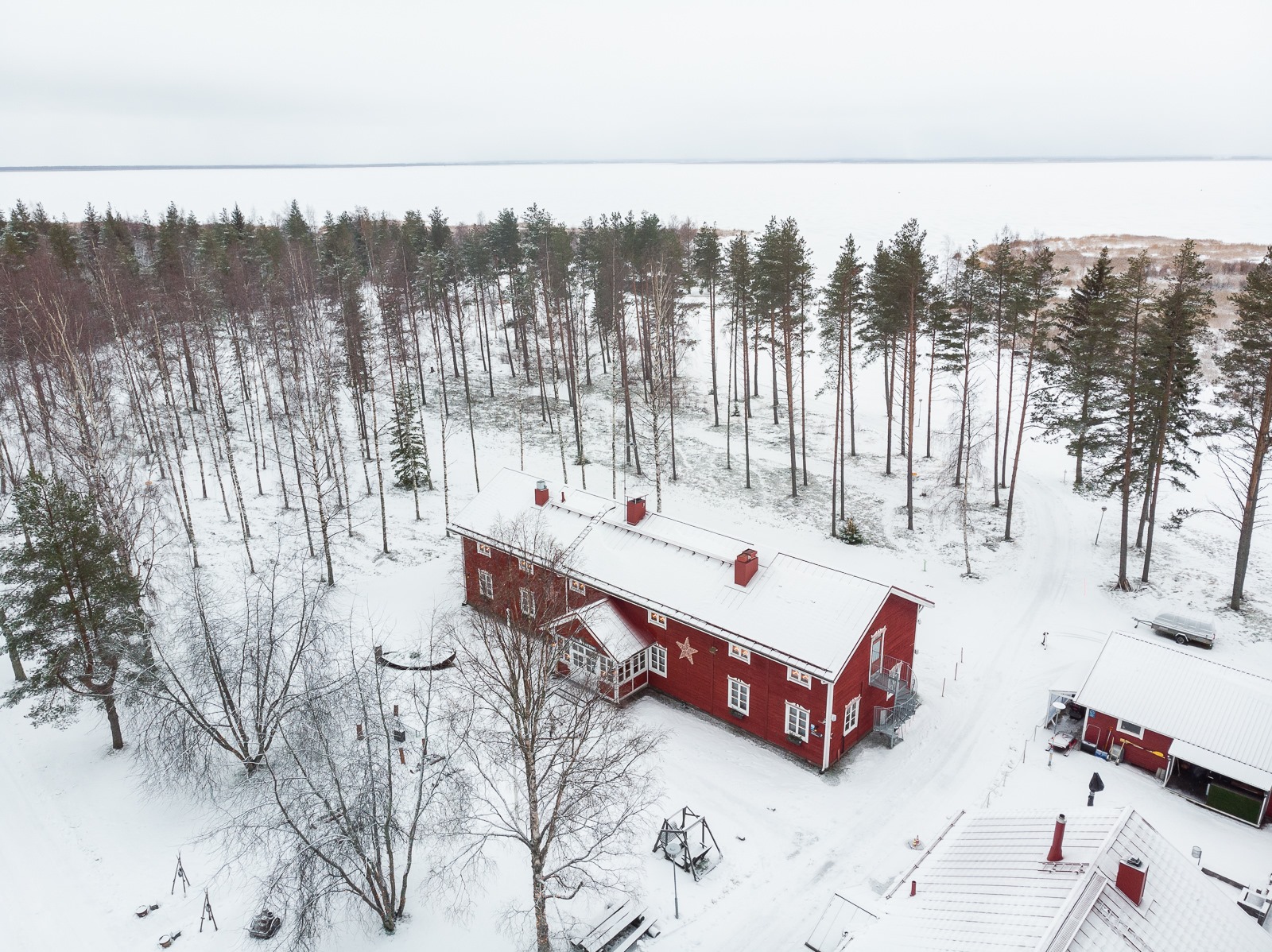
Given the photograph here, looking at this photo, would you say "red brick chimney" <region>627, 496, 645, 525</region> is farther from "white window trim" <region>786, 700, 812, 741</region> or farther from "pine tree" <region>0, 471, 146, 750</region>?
"pine tree" <region>0, 471, 146, 750</region>

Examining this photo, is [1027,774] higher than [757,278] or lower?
lower

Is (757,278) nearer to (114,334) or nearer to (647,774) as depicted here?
(647,774)

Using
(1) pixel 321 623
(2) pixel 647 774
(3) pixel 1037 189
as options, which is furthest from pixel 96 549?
(3) pixel 1037 189

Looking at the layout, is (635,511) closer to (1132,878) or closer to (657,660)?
(657,660)

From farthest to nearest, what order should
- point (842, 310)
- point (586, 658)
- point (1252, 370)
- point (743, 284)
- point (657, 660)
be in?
point (743, 284)
point (842, 310)
point (1252, 370)
point (586, 658)
point (657, 660)

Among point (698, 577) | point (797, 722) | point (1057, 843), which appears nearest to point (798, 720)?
point (797, 722)

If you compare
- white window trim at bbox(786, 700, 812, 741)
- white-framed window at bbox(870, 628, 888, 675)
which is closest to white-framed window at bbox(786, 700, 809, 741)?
white window trim at bbox(786, 700, 812, 741)
